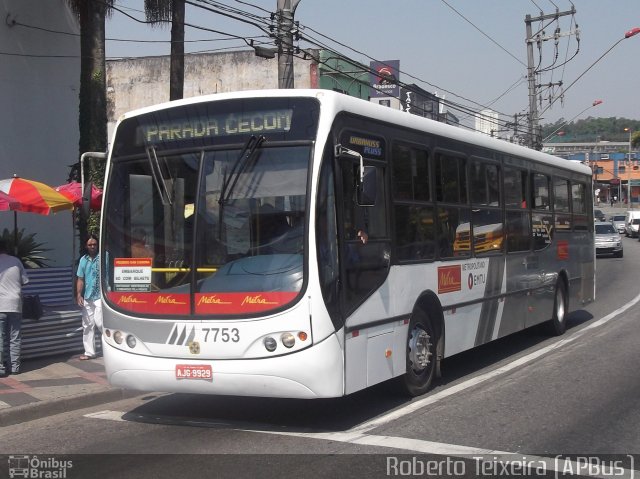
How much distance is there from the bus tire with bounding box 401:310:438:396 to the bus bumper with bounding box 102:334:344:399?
1.71 m

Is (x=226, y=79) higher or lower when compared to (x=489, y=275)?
higher

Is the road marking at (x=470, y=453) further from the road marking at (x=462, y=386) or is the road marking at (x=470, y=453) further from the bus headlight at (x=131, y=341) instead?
the bus headlight at (x=131, y=341)

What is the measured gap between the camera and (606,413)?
8484mm

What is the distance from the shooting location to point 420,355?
9336mm

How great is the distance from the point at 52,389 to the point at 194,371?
313 cm

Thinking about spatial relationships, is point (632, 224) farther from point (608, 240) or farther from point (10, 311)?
point (10, 311)

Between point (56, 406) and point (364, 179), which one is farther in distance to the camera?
point (56, 406)

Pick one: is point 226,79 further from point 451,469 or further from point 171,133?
point 451,469

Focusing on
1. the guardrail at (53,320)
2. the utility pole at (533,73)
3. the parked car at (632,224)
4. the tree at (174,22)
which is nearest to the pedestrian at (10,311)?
the guardrail at (53,320)

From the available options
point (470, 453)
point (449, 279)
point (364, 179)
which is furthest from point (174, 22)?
point (470, 453)

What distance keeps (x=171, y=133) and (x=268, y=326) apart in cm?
218

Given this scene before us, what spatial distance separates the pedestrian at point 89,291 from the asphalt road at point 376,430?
2166 millimetres

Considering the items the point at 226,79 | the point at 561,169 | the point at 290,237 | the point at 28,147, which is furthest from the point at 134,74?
the point at 290,237

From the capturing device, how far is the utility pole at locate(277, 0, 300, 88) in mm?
15188
